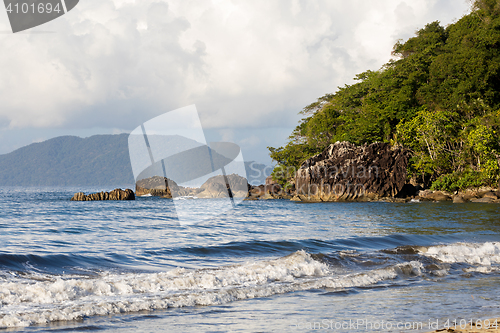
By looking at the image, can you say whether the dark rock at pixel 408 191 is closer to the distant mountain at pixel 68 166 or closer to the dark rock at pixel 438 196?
the dark rock at pixel 438 196

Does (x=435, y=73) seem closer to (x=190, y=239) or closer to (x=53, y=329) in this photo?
(x=190, y=239)

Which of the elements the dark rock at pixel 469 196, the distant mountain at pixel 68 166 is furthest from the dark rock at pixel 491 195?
the distant mountain at pixel 68 166

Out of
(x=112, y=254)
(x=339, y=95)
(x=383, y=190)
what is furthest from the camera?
(x=339, y=95)

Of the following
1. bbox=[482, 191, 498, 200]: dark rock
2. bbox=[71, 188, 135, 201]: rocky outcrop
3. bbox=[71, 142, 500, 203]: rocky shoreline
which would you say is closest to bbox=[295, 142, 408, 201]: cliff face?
bbox=[71, 142, 500, 203]: rocky shoreline

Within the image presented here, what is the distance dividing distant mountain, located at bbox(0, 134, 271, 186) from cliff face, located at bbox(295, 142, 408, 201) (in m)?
129

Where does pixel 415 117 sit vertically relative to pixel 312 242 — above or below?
above

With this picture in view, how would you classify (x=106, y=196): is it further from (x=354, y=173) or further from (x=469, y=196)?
(x=469, y=196)

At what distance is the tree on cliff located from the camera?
38.5 m

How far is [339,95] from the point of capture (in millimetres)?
59500

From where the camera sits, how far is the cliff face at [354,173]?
43.7 metres

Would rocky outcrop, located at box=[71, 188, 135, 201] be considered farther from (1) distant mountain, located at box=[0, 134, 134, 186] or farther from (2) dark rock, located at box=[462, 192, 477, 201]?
(1) distant mountain, located at box=[0, 134, 134, 186]

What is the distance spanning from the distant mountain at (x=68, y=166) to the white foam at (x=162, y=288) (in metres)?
162

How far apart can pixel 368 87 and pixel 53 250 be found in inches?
1873

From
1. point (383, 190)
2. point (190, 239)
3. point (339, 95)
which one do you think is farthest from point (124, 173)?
point (190, 239)
